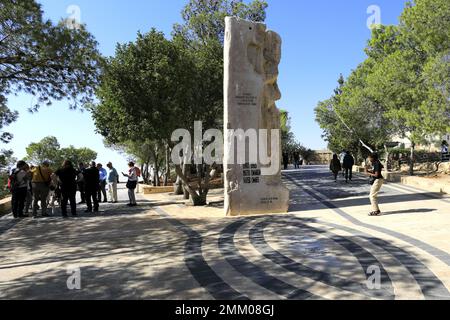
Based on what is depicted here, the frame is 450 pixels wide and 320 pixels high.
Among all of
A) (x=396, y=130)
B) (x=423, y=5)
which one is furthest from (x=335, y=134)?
(x=423, y=5)

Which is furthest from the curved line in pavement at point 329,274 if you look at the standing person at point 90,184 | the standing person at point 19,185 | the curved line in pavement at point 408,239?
the standing person at point 19,185

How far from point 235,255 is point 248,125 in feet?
17.6

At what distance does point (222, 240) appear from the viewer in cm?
755

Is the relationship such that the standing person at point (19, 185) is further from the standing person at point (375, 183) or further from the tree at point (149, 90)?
the standing person at point (375, 183)

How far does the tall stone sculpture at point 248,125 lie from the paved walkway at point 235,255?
802 mm

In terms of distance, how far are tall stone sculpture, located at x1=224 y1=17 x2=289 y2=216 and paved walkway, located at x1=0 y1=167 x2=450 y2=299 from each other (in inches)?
31.6

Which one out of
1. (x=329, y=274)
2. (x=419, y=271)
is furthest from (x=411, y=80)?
(x=329, y=274)

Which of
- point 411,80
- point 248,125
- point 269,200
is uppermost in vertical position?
point 411,80

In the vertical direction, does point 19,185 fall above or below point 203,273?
above

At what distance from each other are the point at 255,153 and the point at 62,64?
621cm

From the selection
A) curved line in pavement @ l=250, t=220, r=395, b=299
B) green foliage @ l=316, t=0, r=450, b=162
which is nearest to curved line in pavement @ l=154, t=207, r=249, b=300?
curved line in pavement @ l=250, t=220, r=395, b=299

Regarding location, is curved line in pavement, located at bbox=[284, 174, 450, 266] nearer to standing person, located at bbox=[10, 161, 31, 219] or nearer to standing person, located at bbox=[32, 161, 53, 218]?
standing person, located at bbox=[32, 161, 53, 218]

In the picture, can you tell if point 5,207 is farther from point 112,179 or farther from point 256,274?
point 256,274

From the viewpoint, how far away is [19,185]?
10938 millimetres
